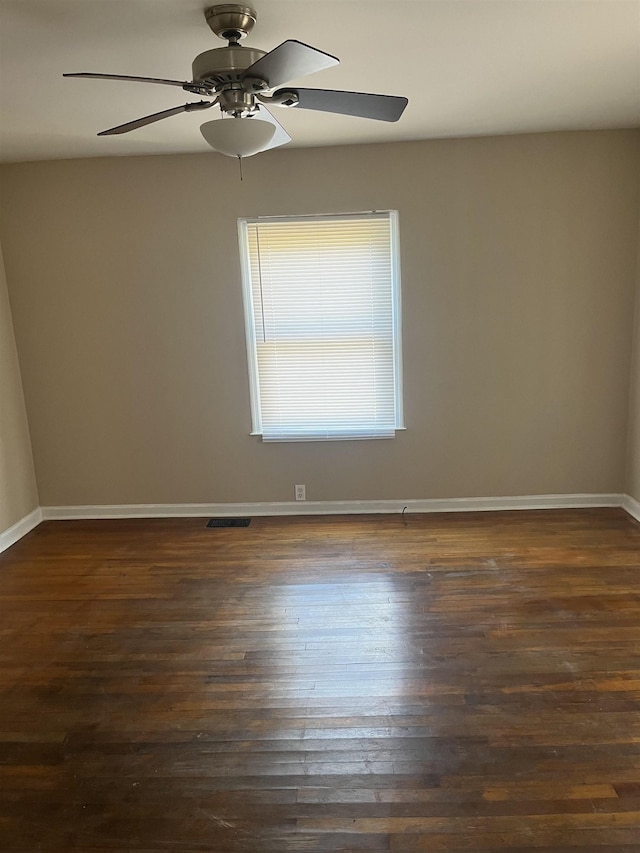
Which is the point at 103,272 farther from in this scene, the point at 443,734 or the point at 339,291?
the point at 443,734

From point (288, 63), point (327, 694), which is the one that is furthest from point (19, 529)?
point (288, 63)

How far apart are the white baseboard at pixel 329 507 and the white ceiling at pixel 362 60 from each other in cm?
244

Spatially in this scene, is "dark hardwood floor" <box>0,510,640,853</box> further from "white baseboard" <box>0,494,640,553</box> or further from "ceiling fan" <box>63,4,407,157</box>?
"ceiling fan" <box>63,4,407,157</box>

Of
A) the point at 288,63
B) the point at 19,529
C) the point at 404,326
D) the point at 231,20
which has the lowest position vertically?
the point at 19,529

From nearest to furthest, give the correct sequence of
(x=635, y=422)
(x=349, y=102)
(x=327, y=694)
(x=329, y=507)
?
(x=349, y=102) → (x=327, y=694) → (x=635, y=422) → (x=329, y=507)

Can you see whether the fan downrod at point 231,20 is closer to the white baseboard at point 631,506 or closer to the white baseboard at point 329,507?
the white baseboard at point 329,507

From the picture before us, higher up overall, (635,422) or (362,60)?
(362,60)

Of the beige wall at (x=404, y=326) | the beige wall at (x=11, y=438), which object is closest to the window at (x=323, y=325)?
the beige wall at (x=404, y=326)

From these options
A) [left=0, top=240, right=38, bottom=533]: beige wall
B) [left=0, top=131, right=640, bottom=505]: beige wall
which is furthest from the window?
[left=0, top=240, right=38, bottom=533]: beige wall

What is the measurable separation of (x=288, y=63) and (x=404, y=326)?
7.90 feet

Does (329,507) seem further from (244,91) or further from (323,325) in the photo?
(244,91)

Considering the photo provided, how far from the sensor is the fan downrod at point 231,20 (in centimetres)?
198

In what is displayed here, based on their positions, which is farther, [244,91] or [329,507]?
[329,507]

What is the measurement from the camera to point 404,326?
4.02m
